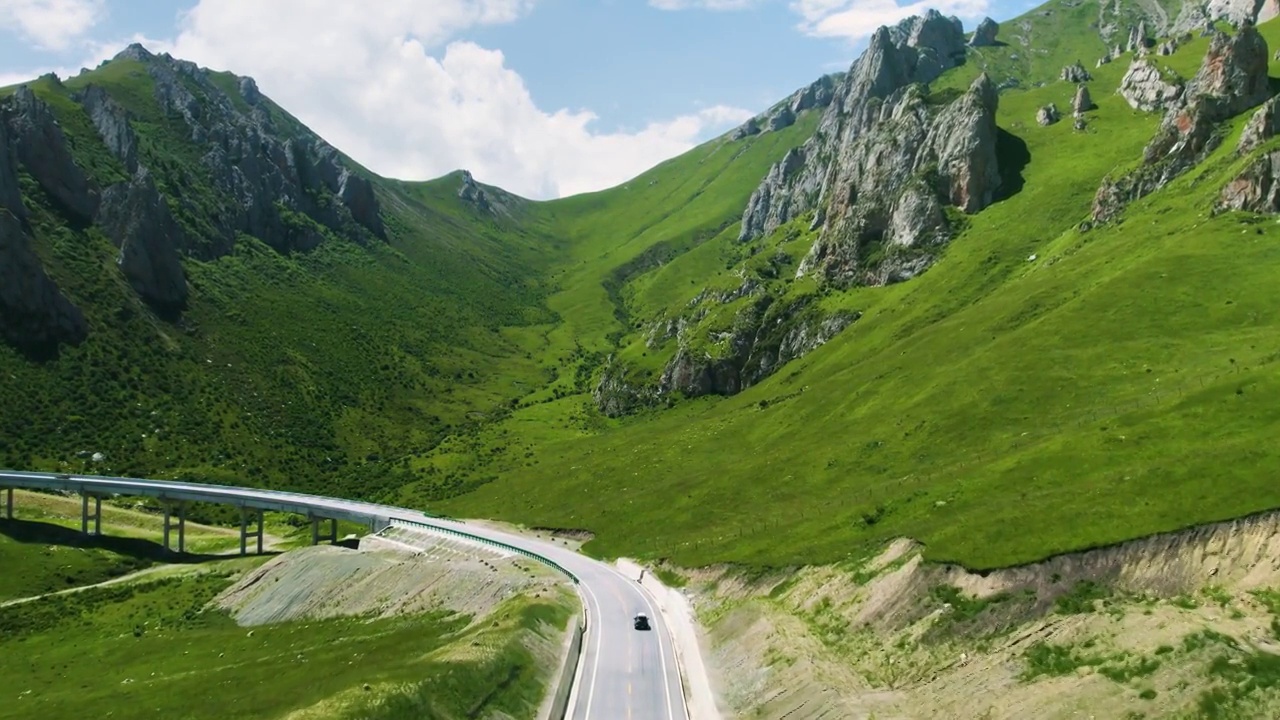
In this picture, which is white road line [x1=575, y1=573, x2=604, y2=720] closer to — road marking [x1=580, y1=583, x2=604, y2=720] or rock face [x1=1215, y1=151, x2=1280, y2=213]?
road marking [x1=580, y1=583, x2=604, y2=720]

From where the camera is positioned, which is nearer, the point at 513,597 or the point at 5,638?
the point at 513,597

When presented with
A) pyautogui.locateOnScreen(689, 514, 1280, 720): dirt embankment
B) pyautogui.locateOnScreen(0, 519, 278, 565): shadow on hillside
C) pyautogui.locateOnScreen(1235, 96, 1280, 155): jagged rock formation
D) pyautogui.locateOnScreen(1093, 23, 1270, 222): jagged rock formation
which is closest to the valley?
pyautogui.locateOnScreen(689, 514, 1280, 720): dirt embankment

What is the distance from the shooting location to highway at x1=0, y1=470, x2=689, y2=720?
174 feet

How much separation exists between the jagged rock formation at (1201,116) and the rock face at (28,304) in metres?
207

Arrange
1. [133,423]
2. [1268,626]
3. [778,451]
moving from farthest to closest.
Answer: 1. [133,423]
2. [778,451]
3. [1268,626]

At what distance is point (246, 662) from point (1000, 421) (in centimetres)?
7488

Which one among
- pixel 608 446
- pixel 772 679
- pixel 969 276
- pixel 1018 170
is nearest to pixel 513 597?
pixel 772 679

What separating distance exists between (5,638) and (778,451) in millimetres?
88054

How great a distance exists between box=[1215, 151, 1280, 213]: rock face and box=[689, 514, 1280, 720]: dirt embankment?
95780 mm

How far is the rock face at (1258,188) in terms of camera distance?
384 feet

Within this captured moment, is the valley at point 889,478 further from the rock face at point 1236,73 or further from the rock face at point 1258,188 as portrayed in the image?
the rock face at point 1236,73

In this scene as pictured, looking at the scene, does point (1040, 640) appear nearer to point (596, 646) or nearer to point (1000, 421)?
point (596, 646)

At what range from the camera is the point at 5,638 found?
291 feet

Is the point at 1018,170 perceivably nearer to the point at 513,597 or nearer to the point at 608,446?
the point at 608,446
